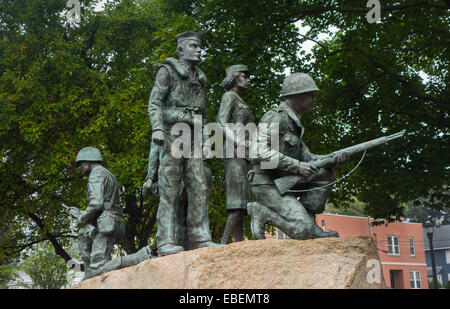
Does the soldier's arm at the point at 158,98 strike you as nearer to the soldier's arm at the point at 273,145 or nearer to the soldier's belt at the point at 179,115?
the soldier's belt at the point at 179,115

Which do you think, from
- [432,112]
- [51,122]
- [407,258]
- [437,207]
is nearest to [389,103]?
[432,112]

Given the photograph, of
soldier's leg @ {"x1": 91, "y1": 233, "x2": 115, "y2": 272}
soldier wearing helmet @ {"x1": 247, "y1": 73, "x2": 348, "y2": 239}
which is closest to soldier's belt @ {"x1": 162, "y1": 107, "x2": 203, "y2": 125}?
soldier wearing helmet @ {"x1": 247, "y1": 73, "x2": 348, "y2": 239}

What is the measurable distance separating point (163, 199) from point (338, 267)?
2803 millimetres

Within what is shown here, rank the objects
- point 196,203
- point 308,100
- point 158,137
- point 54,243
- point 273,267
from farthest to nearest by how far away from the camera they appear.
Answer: point 54,243 → point 196,203 → point 158,137 → point 308,100 → point 273,267

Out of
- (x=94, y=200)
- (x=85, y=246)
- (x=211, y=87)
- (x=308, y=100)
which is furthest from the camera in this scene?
(x=211, y=87)

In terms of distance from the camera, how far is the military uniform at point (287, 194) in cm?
583

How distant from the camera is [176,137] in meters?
6.95

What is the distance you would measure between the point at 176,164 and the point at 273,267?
232 cm

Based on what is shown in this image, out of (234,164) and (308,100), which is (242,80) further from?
(308,100)

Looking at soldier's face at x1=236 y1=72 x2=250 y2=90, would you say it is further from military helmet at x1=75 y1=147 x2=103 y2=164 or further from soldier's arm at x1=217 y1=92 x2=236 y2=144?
military helmet at x1=75 y1=147 x2=103 y2=164

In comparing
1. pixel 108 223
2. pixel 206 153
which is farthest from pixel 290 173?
pixel 108 223

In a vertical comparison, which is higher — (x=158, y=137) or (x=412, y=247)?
(x=412, y=247)

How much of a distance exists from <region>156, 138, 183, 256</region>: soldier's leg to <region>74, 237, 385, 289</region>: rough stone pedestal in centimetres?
95

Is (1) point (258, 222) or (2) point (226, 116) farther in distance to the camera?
(2) point (226, 116)
